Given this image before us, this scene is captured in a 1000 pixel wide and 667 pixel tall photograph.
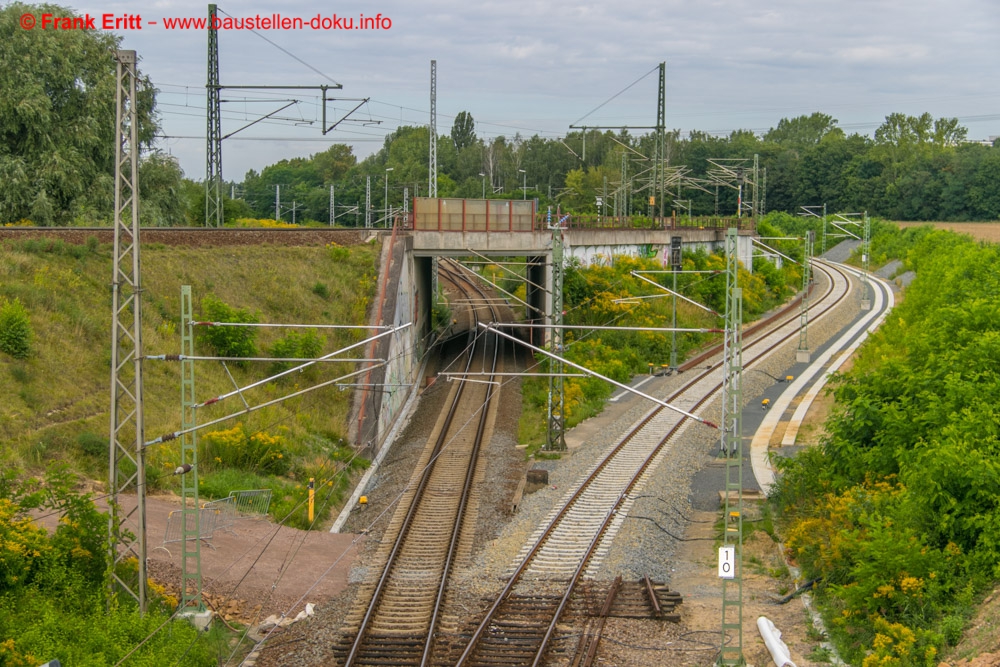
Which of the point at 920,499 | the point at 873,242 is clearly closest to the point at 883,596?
the point at 920,499

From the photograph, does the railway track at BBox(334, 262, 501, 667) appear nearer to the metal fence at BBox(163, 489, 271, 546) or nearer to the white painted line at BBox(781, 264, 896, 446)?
the metal fence at BBox(163, 489, 271, 546)

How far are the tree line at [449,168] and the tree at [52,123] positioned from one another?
6 cm

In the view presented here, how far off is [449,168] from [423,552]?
116 metres

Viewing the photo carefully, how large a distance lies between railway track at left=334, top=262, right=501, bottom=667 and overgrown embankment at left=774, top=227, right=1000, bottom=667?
22.9ft

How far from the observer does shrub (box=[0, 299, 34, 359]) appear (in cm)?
2491

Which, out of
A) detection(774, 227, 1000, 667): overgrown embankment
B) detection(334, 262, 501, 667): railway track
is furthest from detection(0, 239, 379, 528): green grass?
detection(774, 227, 1000, 667): overgrown embankment

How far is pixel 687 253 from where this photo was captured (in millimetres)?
58719

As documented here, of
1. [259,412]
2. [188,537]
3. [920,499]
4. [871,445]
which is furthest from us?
[259,412]

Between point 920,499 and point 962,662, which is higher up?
point 920,499

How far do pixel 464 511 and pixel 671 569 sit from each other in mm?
5820

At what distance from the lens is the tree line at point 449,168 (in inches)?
1654

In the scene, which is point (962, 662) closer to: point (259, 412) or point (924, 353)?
point (924, 353)

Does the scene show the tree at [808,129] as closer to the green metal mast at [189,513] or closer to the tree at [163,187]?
the tree at [163,187]

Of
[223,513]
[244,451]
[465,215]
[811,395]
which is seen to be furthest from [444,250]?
[223,513]
